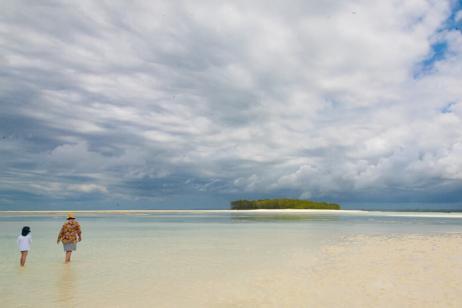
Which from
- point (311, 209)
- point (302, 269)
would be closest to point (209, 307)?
point (302, 269)

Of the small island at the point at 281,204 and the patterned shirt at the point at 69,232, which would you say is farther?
the small island at the point at 281,204

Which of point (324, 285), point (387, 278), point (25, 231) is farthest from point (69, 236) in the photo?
point (387, 278)

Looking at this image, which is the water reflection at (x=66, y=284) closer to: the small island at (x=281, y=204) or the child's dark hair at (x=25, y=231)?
the child's dark hair at (x=25, y=231)

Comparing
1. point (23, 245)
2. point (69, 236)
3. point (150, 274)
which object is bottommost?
point (150, 274)

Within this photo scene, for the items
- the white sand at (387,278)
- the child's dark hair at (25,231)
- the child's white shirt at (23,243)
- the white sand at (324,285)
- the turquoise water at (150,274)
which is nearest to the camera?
the white sand at (324,285)

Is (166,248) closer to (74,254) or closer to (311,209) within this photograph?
(74,254)

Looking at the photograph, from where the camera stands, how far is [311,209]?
548 feet

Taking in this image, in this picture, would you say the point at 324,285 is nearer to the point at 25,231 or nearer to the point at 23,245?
the point at 23,245

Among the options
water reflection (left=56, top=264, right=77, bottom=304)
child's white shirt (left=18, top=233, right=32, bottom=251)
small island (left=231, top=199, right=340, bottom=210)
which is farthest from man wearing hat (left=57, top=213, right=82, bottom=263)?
small island (left=231, top=199, right=340, bottom=210)

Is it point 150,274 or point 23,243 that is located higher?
point 23,243

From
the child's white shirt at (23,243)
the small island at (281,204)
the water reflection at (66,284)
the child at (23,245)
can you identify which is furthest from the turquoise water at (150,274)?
the small island at (281,204)

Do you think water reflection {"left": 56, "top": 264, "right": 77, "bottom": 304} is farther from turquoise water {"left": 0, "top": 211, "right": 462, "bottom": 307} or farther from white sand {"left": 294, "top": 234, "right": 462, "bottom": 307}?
white sand {"left": 294, "top": 234, "right": 462, "bottom": 307}

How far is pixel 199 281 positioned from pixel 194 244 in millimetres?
12694

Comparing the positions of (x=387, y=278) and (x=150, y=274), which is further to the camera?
(x=150, y=274)
